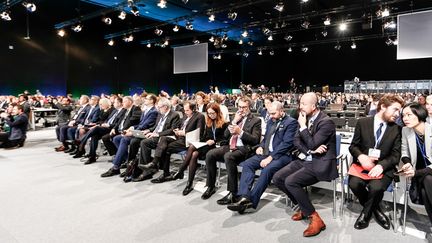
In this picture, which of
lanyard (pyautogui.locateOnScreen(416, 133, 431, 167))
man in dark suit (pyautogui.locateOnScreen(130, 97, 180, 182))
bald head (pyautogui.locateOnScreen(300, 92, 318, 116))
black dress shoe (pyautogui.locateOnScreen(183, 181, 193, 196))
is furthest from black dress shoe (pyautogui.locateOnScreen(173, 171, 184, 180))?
lanyard (pyautogui.locateOnScreen(416, 133, 431, 167))

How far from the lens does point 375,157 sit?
2.90 metres

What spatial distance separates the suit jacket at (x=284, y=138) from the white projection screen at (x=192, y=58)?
40.6 feet

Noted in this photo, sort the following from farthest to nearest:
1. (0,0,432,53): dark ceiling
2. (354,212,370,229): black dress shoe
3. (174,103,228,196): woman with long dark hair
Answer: (0,0,432,53): dark ceiling, (174,103,228,196): woman with long dark hair, (354,212,370,229): black dress shoe

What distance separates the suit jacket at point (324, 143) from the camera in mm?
2930

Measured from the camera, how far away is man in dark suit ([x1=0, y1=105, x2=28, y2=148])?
7227 mm

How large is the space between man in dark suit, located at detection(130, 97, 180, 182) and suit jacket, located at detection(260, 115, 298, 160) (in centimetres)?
188

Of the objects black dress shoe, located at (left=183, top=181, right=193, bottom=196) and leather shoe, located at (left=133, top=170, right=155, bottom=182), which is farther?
leather shoe, located at (left=133, top=170, right=155, bottom=182)

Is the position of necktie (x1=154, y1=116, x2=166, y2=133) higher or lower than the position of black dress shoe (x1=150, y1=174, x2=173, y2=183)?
higher

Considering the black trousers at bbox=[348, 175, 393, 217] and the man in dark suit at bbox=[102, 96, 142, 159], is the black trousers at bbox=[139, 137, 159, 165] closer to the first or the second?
the man in dark suit at bbox=[102, 96, 142, 159]

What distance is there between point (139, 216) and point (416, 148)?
9.16 feet

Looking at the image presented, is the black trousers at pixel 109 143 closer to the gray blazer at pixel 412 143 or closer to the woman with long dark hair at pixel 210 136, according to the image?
the woman with long dark hair at pixel 210 136

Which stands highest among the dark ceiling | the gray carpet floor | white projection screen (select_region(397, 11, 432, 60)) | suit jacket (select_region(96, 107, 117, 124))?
the dark ceiling

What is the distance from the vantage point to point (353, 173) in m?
2.92

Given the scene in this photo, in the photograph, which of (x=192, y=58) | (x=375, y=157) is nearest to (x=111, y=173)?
(x=375, y=157)
